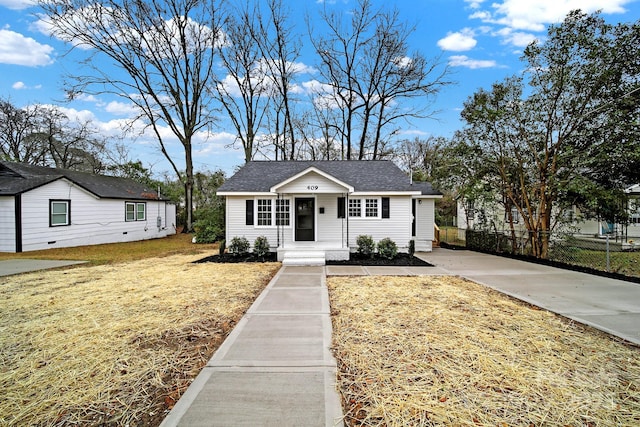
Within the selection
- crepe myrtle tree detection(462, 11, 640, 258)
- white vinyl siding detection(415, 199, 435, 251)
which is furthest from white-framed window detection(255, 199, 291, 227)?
crepe myrtle tree detection(462, 11, 640, 258)

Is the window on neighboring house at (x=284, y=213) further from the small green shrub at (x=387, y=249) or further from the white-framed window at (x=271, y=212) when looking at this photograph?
the small green shrub at (x=387, y=249)

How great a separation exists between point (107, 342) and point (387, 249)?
355 inches

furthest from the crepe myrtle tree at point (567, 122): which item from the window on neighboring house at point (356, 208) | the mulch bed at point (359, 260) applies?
the window on neighboring house at point (356, 208)

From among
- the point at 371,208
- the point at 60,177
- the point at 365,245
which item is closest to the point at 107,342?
the point at 365,245

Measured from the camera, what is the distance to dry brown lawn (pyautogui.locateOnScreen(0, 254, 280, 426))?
2459 mm

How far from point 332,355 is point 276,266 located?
21.1 feet

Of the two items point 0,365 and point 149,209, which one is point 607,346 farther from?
point 149,209

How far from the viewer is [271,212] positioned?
477 inches

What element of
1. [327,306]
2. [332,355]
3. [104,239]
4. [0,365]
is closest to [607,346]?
[332,355]

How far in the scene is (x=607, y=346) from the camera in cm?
361

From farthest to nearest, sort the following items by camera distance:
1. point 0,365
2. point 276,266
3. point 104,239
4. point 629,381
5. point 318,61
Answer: point 318,61 < point 104,239 < point 276,266 < point 0,365 < point 629,381

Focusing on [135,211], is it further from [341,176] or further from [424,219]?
[424,219]

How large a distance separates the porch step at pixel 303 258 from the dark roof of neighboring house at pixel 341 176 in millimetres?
3303

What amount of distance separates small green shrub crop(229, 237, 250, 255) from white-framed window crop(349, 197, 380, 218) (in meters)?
4.55
